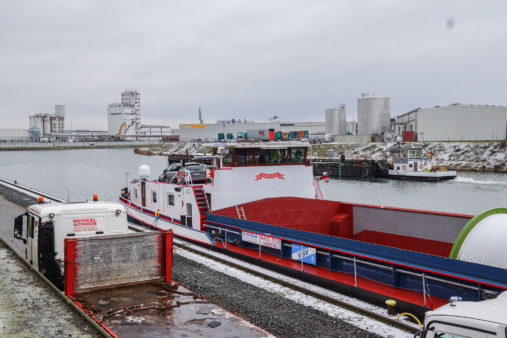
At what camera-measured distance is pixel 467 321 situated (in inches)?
181

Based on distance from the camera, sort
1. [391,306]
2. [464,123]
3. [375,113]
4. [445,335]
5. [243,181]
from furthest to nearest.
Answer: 1. [375,113]
2. [464,123]
3. [243,181]
4. [391,306]
5. [445,335]

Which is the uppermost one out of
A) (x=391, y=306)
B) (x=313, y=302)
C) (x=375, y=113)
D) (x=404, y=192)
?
(x=375, y=113)

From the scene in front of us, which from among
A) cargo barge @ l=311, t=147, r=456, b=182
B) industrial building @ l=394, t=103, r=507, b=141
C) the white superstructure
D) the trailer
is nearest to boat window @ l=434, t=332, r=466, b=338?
the trailer

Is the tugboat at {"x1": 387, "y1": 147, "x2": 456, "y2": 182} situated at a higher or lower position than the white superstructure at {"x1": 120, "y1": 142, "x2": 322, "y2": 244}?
lower

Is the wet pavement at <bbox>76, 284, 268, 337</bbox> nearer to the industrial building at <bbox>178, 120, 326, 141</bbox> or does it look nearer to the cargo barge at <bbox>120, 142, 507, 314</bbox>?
the cargo barge at <bbox>120, 142, 507, 314</bbox>

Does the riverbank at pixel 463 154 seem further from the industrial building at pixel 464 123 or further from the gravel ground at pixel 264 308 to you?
the gravel ground at pixel 264 308

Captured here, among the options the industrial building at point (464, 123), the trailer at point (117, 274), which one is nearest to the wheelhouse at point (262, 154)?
A: the trailer at point (117, 274)

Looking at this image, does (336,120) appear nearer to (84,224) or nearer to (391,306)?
(391,306)

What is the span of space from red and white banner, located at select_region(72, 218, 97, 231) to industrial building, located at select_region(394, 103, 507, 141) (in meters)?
81.1

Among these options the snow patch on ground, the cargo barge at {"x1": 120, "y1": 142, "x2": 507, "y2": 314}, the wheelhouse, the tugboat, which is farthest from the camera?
the tugboat

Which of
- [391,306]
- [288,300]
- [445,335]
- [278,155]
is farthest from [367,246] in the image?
[278,155]

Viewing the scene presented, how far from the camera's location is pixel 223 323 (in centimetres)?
738

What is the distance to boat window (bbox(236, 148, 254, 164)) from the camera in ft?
57.5

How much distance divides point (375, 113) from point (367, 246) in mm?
93106
